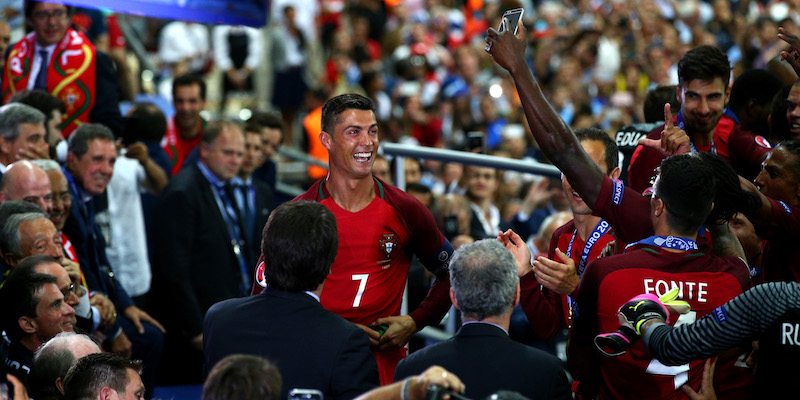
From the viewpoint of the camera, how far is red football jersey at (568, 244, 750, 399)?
3.79 meters

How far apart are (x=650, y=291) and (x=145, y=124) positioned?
5.21 m

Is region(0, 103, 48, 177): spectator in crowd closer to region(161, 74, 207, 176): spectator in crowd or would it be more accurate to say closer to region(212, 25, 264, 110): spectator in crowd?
region(161, 74, 207, 176): spectator in crowd

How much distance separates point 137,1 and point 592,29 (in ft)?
35.2

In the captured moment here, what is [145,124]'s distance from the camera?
7.88m

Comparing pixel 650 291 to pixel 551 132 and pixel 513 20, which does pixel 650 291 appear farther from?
pixel 513 20

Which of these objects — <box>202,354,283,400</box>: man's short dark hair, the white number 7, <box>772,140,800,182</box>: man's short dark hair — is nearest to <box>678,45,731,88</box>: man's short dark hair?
<box>772,140,800,182</box>: man's short dark hair

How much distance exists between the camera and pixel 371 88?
1362 centimetres

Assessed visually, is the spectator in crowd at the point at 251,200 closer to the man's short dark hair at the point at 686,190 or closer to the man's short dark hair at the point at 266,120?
the man's short dark hair at the point at 266,120

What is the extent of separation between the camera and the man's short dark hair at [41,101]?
681 cm

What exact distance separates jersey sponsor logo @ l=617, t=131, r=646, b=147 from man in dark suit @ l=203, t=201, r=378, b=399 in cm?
259

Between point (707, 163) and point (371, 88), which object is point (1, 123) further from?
point (371, 88)

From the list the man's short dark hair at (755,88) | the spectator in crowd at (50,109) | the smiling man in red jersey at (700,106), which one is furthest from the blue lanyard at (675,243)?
the spectator in crowd at (50,109)

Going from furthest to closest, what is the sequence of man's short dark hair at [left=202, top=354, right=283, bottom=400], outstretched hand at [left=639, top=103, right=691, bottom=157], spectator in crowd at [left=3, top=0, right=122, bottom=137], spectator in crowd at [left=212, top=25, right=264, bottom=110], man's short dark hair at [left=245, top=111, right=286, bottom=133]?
spectator in crowd at [left=212, top=25, right=264, bottom=110], man's short dark hair at [left=245, top=111, right=286, bottom=133], spectator in crowd at [left=3, top=0, right=122, bottom=137], outstretched hand at [left=639, top=103, right=691, bottom=157], man's short dark hair at [left=202, top=354, right=283, bottom=400]

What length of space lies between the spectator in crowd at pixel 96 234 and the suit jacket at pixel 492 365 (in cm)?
349
